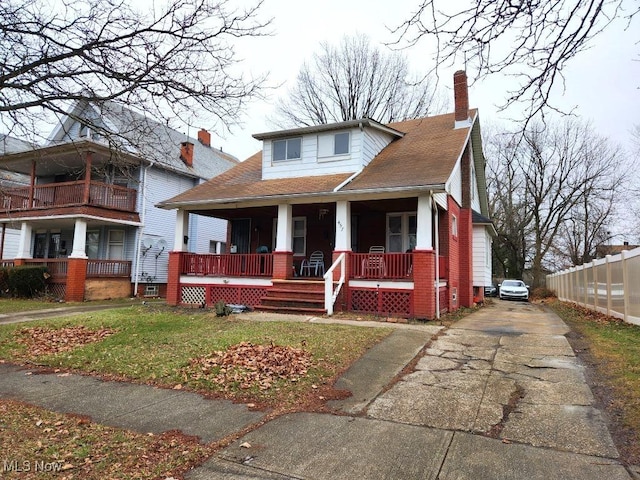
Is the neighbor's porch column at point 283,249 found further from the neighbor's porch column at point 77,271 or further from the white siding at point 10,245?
the white siding at point 10,245

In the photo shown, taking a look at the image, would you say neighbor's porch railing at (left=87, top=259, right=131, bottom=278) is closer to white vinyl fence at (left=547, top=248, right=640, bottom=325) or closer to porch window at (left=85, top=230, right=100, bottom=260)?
porch window at (left=85, top=230, right=100, bottom=260)

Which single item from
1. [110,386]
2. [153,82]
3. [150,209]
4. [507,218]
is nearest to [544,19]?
[153,82]

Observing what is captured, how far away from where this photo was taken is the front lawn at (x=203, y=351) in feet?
18.6

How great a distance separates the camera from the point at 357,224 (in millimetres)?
15508

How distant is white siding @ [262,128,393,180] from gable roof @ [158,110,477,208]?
0.30 metres

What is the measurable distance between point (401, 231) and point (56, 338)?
10479 mm

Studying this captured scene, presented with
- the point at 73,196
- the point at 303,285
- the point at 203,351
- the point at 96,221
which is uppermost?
the point at 73,196

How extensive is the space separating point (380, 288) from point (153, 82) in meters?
8.00

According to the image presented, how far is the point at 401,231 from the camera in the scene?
14695 millimetres

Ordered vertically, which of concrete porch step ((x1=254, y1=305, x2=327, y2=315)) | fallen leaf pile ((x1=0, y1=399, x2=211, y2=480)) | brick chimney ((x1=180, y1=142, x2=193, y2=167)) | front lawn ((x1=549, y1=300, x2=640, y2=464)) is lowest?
fallen leaf pile ((x1=0, y1=399, x2=211, y2=480))

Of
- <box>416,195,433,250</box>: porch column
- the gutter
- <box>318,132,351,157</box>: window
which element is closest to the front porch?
<box>416,195,433,250</box>: porch column

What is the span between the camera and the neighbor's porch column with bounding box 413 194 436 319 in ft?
36.3

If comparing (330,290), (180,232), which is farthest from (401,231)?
(180,232)

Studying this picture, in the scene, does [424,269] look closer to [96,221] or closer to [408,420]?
[408,420]
